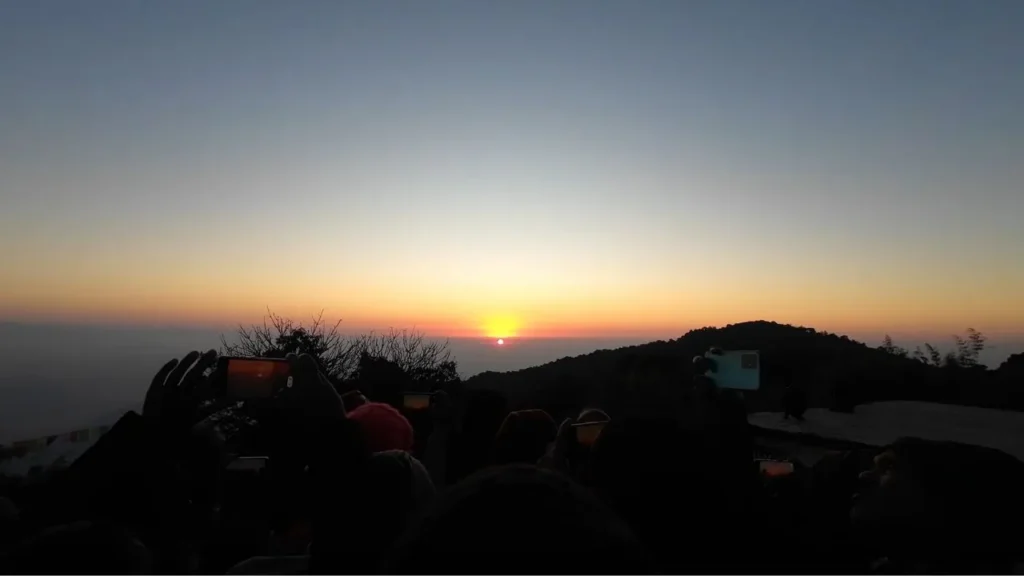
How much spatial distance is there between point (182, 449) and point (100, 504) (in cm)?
38

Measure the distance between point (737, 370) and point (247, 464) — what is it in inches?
114

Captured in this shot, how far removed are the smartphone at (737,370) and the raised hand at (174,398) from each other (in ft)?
8.71

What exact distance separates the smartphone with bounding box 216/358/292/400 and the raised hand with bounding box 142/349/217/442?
24.8 inches

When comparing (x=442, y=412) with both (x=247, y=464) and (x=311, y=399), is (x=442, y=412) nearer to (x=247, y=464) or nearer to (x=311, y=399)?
(x=247, y=464)

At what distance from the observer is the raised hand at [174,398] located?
2.48 m

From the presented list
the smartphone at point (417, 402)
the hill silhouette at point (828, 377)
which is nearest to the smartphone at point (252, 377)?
the smartphone at point (417, 402)

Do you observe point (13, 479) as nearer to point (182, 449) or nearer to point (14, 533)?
point (14, 533)

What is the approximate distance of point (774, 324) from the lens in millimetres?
46562

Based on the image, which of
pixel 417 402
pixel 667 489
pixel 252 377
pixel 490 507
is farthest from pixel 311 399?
pixel 417 402

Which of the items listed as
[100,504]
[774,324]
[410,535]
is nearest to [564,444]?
[100,504]

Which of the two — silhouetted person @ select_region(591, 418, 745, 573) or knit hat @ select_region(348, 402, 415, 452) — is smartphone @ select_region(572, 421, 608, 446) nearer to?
knit hat @ select_region(348, 402, 415, 452)

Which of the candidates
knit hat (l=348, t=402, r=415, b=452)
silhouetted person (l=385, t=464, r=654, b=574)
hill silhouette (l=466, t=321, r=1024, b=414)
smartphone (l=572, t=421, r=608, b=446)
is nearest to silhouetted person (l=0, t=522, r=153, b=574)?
silhouetted person (l=385, t=464, r=654, b=574)

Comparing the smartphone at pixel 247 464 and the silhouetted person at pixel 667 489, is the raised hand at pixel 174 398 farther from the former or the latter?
the silhouetted person at pixel 667 489

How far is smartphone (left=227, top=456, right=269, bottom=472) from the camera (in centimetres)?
350
